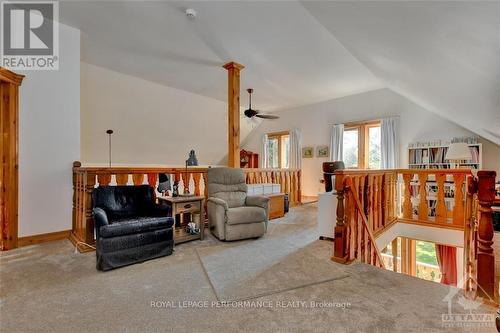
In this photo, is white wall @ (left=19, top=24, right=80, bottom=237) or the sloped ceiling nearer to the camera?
the sloped ceiling

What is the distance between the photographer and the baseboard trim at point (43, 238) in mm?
2924

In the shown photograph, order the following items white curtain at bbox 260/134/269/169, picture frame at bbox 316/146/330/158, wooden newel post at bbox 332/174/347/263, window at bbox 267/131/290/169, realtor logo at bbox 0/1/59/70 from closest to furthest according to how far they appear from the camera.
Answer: wooden newel post at bbox 332/174/347/263 → realtor logo at bbox 0/1/59/70 → picture frame at bbox 316/146/330/158 → window at bbox 267/131/290/169 → white curtain at bbox 260/134/269/169

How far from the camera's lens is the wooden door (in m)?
2.79

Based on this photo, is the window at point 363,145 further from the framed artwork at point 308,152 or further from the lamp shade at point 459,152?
A: the lamp shade at point 459,152

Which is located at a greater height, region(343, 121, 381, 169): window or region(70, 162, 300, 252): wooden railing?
region(343, 121, 381, 169): window

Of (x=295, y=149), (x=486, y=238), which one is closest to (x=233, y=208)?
(x=486, y=238)

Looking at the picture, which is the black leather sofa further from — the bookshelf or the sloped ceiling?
the bookshelf

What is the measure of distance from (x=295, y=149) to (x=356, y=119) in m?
1.97

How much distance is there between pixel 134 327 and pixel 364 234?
93.8 inches

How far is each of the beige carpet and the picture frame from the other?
4635mm

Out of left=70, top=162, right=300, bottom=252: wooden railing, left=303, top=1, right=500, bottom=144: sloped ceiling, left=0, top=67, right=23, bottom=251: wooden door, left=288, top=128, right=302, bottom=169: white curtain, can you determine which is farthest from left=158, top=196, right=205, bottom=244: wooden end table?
left=288, top=128, right=302, bottom=169: white curtain

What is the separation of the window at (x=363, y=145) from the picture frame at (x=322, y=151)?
554mm

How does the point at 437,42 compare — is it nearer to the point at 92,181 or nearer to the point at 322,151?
the point at 92,181

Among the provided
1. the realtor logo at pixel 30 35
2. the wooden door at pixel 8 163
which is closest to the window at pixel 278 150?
the realtor logo at pixel 30 35
